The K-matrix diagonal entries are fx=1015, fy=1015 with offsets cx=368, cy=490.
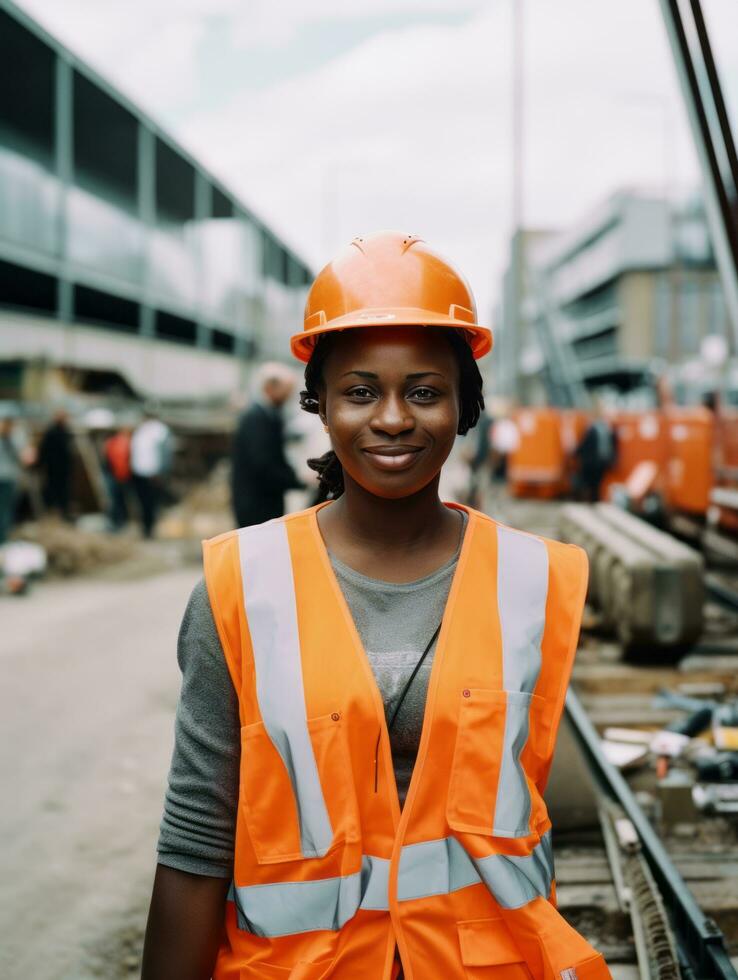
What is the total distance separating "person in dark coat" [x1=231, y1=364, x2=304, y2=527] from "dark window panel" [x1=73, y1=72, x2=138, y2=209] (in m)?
19.0

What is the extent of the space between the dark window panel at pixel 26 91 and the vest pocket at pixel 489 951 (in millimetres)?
21203

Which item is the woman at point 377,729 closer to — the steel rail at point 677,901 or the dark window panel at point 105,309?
the steel rail at point 677,901

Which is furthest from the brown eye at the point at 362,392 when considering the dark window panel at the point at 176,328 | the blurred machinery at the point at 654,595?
the dark window panel at the point at 176,328

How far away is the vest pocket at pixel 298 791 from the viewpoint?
5.47 feet

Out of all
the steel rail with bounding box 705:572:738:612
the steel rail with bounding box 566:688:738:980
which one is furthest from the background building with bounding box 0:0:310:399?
the steel rail with bounding box 566:688:738:980

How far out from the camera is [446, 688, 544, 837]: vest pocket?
5.55 feet

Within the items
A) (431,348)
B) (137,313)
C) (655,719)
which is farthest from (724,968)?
(137,313)

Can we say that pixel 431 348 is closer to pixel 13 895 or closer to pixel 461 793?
pixel 461 793

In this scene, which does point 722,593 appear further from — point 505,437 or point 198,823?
point 505,437

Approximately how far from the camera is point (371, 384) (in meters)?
1.82

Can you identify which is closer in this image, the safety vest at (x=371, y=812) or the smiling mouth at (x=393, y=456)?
the safety vest at (x=371, y=812)

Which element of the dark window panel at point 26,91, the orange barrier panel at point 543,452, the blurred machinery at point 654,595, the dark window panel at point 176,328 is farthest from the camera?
the dark window panel at point 176,328

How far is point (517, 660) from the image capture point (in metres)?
1.74

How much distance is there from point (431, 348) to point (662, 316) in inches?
3296
